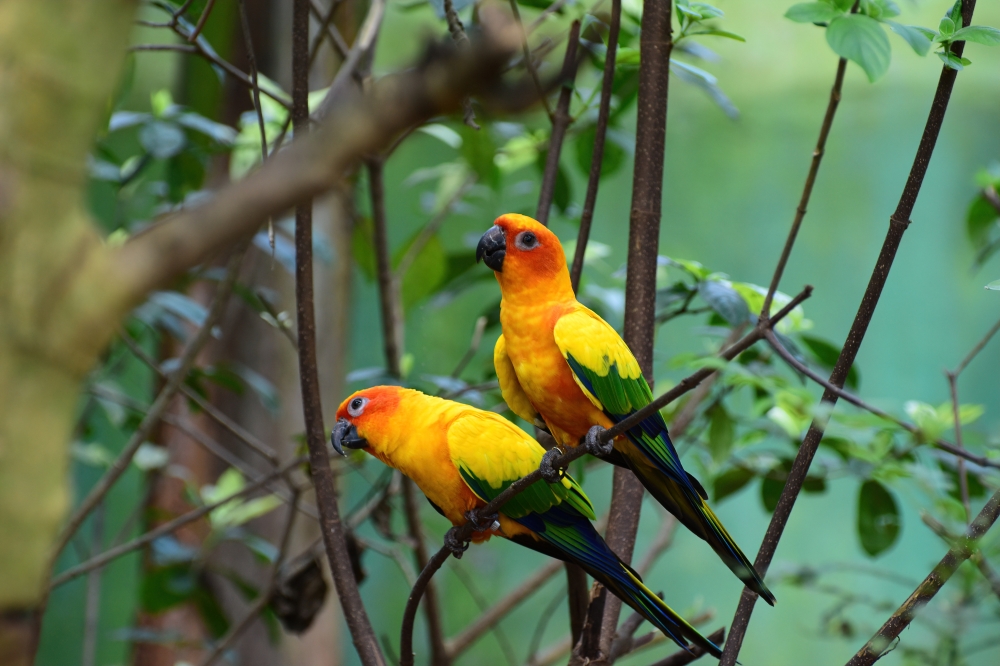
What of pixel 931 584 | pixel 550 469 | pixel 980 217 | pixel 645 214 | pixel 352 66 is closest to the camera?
pixel 931 584

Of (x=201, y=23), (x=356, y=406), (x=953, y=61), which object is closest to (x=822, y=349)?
(x=953, y=61)

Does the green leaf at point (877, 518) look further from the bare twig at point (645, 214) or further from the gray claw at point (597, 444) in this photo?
the gray claw at point (597, 444)

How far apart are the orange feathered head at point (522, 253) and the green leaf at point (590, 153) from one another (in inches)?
24.0

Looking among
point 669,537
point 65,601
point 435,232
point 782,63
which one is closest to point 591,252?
point 435,232

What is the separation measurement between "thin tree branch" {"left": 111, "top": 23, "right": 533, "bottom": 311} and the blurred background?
1.41 m

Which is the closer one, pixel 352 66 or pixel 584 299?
pixel 352 66

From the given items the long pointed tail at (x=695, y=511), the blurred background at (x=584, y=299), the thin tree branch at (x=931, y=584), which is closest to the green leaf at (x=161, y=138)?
the blurred background at (x=584, y=299)

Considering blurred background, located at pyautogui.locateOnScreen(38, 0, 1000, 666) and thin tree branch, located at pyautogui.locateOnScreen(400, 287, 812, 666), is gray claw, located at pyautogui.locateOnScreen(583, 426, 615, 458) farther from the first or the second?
blurred background, located at pyautogui.locateOnScreen(38, 0, 1000, 666)

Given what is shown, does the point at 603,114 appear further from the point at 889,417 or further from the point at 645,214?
the point at 889,417

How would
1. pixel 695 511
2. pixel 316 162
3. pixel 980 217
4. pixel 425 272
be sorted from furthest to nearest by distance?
pixel 425 272, pixel 980 217, pixel 695 511, pixel 316 162

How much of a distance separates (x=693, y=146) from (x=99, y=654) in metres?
3.59

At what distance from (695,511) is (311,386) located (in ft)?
1.82

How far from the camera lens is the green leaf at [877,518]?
1.50 metres

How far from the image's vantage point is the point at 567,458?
84 centimetres
